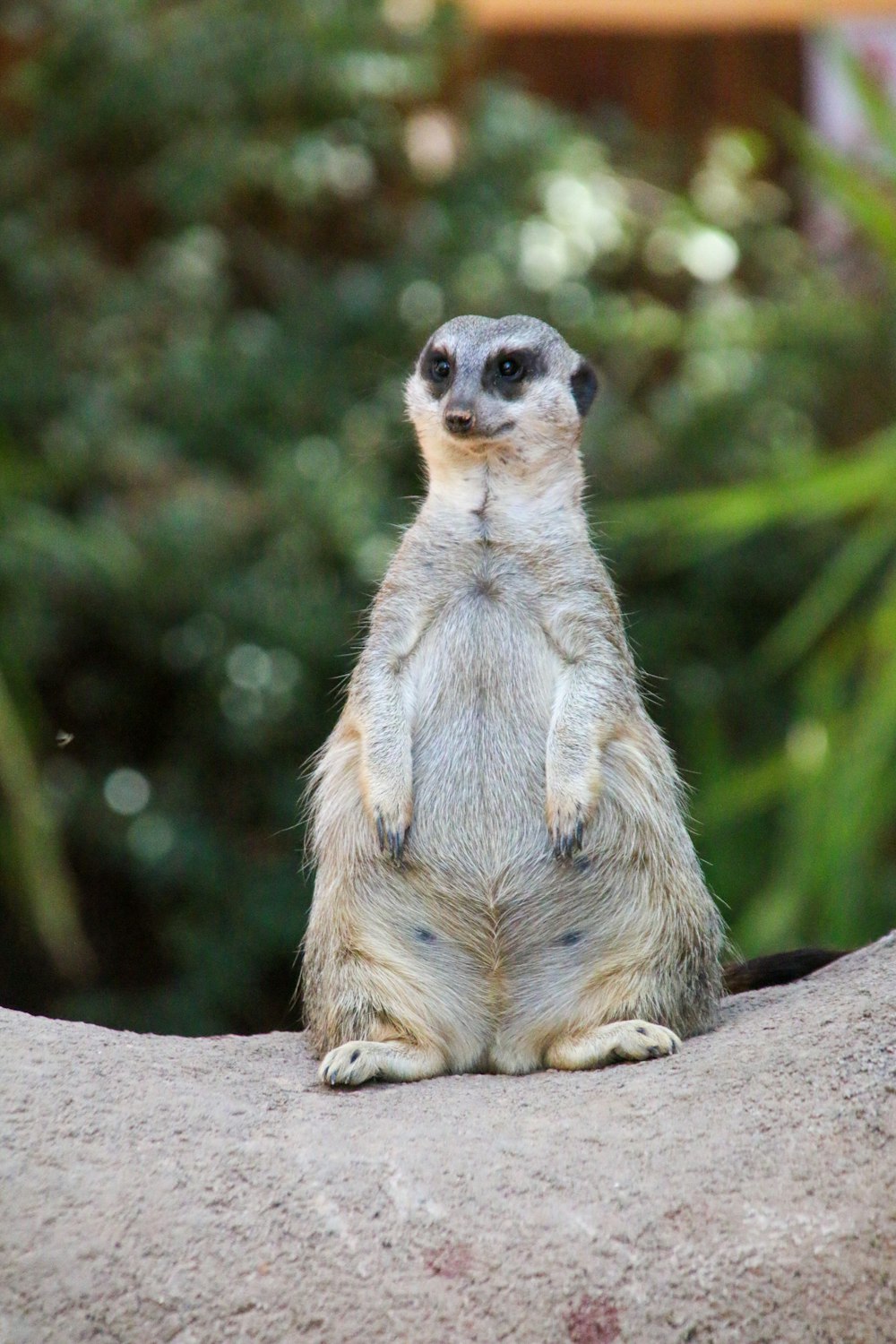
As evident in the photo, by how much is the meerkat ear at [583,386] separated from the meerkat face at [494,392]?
1 cm

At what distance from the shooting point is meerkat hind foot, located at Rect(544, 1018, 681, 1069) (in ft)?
8.56

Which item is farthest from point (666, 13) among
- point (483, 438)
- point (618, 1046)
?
point (618, 1046)

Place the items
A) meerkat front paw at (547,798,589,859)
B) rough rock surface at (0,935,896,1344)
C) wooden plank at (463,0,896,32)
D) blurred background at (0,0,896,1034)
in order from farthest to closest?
wooden plank at (463,0,896,32), blurred background at (0,0,896,1034), meerkat front paw at (547,798,589,859), rough rock surface at (0,935,896,1344)

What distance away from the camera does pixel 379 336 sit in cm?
583

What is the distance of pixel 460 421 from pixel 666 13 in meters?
4.77

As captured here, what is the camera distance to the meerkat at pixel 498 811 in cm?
271

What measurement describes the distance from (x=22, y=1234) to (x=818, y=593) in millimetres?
3782

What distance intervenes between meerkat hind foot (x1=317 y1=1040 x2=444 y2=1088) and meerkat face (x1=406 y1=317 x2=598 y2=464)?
3.14 ft

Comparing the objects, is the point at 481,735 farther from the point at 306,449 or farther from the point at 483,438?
the point at 306,449

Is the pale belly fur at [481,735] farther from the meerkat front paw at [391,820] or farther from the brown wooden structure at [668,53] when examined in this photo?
the brown wooden structure at [668,53]

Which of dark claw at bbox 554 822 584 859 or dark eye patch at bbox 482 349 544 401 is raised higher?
dark eye patch at bbox 482 349 544 401

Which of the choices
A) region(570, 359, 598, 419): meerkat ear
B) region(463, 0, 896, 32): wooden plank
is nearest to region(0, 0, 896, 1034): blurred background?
region(463, 0, 896, 32): wooden plank

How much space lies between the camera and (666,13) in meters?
6.96

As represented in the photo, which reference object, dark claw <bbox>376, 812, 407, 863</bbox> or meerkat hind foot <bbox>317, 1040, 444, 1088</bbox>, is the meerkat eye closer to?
dark claw <bbox>376, 812, 407, 863</bbox>
